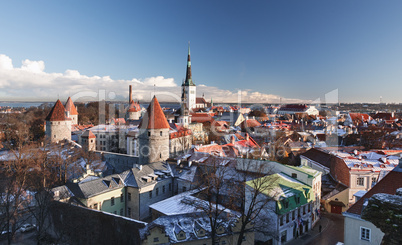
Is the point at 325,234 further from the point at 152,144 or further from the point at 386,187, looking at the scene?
Answer: the point at 152,144

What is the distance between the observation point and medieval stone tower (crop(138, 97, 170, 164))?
26.8m

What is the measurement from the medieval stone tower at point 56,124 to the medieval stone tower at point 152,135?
671 inches

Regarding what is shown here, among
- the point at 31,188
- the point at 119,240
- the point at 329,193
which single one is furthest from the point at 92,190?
the point at 329,193

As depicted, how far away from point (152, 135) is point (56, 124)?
1870 centimetres

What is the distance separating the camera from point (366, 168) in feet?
72.4

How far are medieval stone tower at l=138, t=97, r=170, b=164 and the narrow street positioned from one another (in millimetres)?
15158

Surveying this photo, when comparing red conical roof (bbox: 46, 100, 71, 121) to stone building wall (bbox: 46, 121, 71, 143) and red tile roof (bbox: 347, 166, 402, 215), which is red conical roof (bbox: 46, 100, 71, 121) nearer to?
stone building wall (bbox: 46, 121, 71, 143)

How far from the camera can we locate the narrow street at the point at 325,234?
56.3 feet

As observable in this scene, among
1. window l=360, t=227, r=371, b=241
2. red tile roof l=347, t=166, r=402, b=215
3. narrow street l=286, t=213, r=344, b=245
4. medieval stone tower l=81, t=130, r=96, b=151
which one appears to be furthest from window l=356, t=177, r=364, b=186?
medieval stone tower l=81, t=130, r=96, b=151

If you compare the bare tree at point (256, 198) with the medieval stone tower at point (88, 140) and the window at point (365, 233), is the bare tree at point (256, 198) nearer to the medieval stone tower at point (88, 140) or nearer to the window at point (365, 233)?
the window at point (365, 233)

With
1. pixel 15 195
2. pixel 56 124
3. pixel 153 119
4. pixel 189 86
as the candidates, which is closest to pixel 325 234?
pixel 153 119

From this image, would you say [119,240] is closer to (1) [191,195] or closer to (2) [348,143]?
(1) [191,195]

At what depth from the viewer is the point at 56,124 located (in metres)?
37.4

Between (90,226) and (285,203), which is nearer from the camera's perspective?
(90,226)
